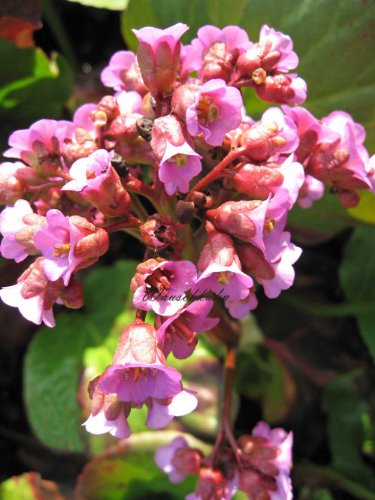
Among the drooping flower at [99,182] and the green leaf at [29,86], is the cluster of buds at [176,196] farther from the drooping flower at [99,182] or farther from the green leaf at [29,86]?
the green leaf at [29,86]

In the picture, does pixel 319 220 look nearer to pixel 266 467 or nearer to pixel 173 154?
pixel 266 467

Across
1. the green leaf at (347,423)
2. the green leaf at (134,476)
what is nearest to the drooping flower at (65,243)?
the green leaf at (134,476)

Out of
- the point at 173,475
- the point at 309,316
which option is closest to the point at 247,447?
the point at 173,475

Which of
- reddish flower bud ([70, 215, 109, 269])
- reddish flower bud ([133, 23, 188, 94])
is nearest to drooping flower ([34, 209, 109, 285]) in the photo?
reddish flower bud ([70, 215, 109, 269])

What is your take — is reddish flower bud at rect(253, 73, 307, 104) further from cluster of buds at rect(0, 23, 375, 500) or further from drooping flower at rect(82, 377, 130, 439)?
drooping flower at rect(82, 377, 130, 439)

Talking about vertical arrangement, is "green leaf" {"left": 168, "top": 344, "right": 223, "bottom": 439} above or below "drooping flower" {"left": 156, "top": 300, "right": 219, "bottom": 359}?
below

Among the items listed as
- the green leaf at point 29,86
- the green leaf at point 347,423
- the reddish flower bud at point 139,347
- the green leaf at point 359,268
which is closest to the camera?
the reddish flower bud at point 139,347
